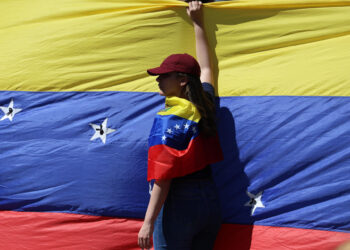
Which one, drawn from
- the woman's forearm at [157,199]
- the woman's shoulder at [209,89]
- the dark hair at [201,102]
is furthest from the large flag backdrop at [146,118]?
the woman's forearm at [157,199]

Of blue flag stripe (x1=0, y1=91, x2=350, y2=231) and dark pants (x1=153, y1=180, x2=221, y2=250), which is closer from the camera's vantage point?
dark pants (x1=153, y1=180, x2=221, y2=250)

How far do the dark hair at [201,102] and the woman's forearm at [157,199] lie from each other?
0.33 meters

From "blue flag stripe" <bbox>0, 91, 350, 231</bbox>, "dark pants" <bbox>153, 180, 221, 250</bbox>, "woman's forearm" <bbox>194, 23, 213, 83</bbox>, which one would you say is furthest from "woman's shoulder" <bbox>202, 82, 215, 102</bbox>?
"dark pants" <bbox>153, 180, 221, 250</bbox>

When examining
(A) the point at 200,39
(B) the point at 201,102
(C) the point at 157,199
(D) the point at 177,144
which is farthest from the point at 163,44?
(C) the point at 157,199

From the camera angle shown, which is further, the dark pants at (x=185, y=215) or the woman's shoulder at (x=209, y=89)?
the woman's shoulder at (x=209, y=89)

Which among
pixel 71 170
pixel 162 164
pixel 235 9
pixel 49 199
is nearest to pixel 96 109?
pixel 71 170

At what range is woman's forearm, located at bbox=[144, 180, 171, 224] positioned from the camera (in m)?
2.40

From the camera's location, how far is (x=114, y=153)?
2.97m

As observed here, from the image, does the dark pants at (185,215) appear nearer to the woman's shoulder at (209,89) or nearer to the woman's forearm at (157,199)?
the woman's forearm at (157,199)

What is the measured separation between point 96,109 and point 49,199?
23.3 inches

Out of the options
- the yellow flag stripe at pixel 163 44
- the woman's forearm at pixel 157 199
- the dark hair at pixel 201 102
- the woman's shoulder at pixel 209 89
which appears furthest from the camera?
the yellow flag stripe at pixel 163 44

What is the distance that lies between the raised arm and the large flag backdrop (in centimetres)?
5

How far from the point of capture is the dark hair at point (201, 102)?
253 cm

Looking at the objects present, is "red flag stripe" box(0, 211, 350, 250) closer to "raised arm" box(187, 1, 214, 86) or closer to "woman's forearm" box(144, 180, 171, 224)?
"woman's forearm" box(144, 180, 171, 224)
